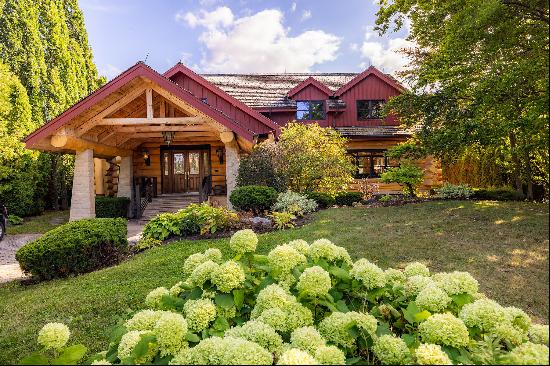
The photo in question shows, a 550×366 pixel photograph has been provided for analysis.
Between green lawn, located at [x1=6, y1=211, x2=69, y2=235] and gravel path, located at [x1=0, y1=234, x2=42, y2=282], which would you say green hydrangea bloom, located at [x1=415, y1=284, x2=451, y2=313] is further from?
green lawn, located at [x1=6, y1=211, x2=69, y2=235]

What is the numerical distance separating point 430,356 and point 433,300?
492 mm

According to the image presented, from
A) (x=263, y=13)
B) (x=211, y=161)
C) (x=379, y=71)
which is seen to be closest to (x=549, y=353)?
(x=263, y=13)

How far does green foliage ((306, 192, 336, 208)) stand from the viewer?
44.1 ft

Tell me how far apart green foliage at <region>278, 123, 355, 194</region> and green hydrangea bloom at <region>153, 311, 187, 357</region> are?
1171cm

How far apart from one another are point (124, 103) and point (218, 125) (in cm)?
318

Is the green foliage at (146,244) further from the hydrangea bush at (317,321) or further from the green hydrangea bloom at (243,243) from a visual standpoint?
the green hydrangea bloom at (243,243)

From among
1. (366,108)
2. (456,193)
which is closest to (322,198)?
(456,193)

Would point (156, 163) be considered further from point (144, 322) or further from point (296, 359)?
point (296, 359)

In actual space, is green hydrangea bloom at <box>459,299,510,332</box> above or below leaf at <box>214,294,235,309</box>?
below

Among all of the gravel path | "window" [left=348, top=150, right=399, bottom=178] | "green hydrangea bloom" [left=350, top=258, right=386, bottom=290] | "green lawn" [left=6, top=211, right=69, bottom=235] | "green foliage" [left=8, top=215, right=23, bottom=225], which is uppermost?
"window" [left=348, top=150, right=399, bottom=178]

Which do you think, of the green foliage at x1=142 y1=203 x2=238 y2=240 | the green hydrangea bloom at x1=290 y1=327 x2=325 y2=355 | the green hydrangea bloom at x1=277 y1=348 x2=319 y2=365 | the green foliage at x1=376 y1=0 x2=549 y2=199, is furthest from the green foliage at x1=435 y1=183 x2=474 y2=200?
the green hydrangea bloom at x1=277 y1=348 x2=319 y2=365

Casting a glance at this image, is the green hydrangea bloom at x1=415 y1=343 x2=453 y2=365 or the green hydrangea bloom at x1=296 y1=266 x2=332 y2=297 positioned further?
the green hydrangea bloom at x1=296 y1=266 x2=332 y2=297

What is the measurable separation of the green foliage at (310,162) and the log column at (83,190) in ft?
21.7

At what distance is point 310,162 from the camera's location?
13727mm
